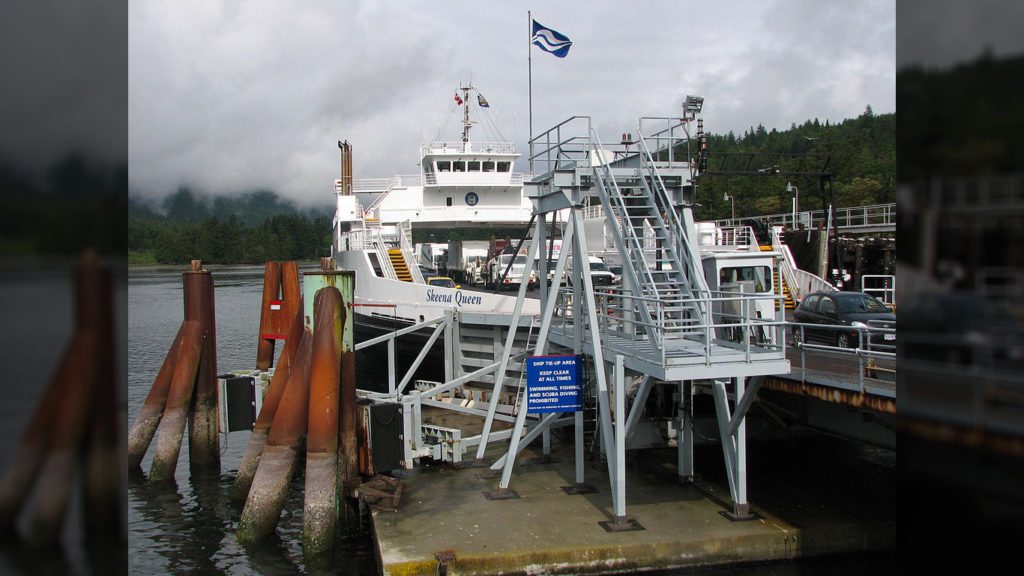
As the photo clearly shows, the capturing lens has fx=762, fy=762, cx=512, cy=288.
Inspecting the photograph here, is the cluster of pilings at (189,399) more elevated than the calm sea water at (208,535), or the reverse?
the cluster of pilings at (189,399)

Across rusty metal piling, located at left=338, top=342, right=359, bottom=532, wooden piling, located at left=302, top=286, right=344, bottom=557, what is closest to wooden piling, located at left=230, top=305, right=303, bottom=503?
rusty metal piling, located at left=338, top=342, right=359, bottom=532

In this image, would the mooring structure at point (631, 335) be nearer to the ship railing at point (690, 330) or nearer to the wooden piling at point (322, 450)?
the ship railing at point (690, 330)

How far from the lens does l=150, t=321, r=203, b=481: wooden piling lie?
15.8 metres

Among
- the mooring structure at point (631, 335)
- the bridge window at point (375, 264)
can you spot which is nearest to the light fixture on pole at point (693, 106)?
the mooring structure at point (631, 335)

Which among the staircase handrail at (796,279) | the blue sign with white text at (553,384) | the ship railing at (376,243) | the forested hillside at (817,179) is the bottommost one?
the blue sign with white text at (553,384)

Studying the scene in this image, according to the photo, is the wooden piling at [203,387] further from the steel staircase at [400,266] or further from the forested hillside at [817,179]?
the forested hillside at [817,179]

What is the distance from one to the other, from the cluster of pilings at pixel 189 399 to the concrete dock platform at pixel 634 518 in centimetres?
575

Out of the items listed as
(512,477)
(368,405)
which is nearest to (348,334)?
(368,405)

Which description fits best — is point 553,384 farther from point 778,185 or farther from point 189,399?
point 778,185

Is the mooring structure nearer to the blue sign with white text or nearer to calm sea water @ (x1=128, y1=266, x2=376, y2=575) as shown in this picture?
the blue sign with white text

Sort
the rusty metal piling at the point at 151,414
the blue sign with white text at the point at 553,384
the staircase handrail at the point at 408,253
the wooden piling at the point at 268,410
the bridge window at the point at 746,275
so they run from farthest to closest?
the staircase handrail at the point at 408,253
the rusty metal piling at the point at 151,414
the bridge window at the point at 746,275
the wooden piling at the point at 268,410
the blue sign with white text at the point at 553,384

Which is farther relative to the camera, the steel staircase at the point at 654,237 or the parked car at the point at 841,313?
the parked car at the point at 841,313

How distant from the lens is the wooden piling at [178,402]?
15.8 m
